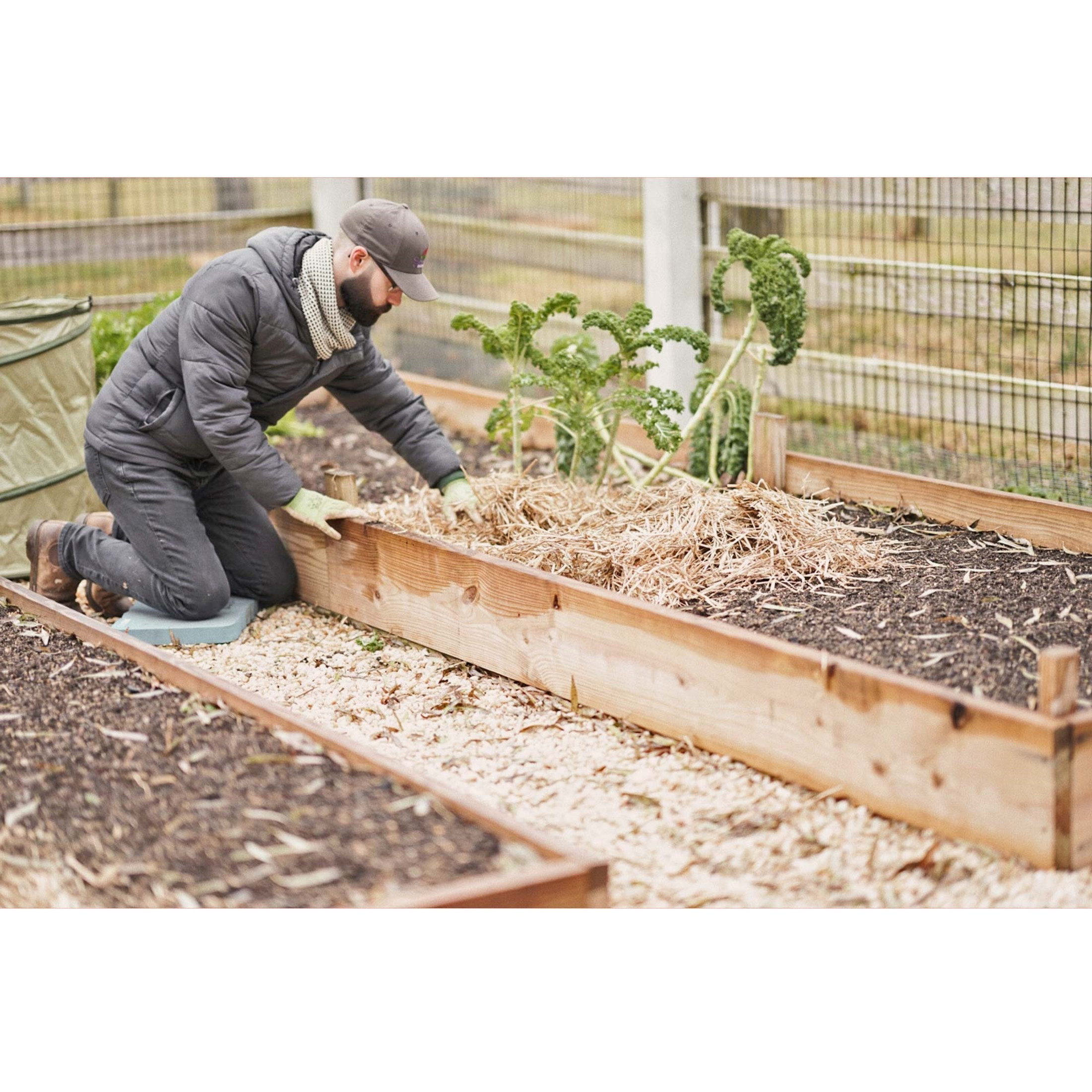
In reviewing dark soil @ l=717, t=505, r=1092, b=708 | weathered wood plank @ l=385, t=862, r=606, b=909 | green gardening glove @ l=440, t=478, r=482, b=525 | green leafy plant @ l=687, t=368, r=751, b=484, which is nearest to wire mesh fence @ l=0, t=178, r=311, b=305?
green gardening glove @ l=440, t=478, r=482, b=525

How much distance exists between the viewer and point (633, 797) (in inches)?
128

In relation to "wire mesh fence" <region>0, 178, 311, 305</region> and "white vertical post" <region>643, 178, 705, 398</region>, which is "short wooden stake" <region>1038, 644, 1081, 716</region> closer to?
"white vertical post" <region>643, 178, 705, 398</region>

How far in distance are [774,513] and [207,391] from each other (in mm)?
1761

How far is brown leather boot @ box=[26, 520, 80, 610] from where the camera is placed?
462cm

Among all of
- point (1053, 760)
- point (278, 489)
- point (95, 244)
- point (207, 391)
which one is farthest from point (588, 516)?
point (95, 244)

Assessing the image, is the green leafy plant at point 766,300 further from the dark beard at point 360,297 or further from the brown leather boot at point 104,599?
the brown leather boot at point 104,599

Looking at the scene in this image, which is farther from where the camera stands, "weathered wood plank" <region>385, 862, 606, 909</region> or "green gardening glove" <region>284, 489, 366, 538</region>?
"green gardening glove" <region>284, 489, 366, 538</region>

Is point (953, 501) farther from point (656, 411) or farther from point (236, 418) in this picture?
point (236, 418)

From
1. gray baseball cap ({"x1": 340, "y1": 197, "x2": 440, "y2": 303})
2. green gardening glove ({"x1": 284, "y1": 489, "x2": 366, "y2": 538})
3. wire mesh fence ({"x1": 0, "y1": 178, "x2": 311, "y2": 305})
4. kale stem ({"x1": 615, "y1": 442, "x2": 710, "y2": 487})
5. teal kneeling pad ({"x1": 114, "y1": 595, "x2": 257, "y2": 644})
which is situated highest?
wire mesh fence ({"x1": 0, "y1": 178, "x2": 311, "y2": 305})

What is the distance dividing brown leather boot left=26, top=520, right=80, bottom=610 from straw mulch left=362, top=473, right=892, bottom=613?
1078 millimetres

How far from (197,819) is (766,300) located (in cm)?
266

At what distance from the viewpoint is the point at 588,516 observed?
4.43m

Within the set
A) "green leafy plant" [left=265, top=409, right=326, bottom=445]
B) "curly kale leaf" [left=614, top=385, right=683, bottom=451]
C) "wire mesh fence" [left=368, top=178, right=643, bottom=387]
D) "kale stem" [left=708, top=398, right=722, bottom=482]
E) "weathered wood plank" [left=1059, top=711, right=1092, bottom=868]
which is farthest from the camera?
"wire mesh fence" [left=368, top=178, right=643, bottom=387]

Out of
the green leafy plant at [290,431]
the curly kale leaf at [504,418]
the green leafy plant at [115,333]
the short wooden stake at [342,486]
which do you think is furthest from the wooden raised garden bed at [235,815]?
the green leafy plant at [290,431]
